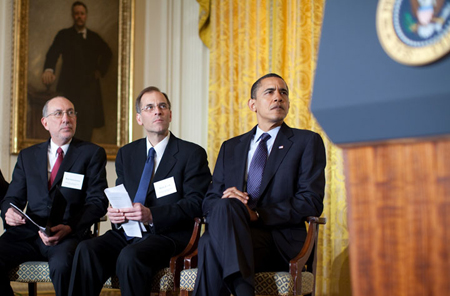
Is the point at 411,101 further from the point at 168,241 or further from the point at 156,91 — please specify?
the point at 156,91

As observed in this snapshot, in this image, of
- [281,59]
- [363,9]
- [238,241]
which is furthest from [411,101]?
[281,59]

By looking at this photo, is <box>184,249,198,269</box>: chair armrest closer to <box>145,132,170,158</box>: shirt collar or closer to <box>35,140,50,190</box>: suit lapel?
<box>145,132,170,158</box>: shirt collar

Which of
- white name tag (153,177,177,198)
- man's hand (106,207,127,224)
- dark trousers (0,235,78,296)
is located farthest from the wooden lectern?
dark trousers (0,235,78,296)

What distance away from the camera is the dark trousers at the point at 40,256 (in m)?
3.57

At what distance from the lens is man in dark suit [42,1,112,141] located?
5848 millimetres

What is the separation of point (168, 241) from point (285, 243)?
0.86 metres

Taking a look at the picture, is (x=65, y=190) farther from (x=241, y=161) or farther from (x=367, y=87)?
(x=367, y=87)

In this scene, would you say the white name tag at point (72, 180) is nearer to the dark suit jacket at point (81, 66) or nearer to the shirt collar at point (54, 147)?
the shirt collar at point (54, 147)

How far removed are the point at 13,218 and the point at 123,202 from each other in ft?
2.99

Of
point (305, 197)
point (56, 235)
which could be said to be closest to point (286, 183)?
point (305, 197)

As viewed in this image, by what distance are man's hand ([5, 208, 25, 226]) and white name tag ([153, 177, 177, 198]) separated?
990 mm

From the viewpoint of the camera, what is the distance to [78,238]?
3.91 meters

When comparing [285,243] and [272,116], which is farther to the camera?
[272,116]

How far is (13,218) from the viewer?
12.6 feet
